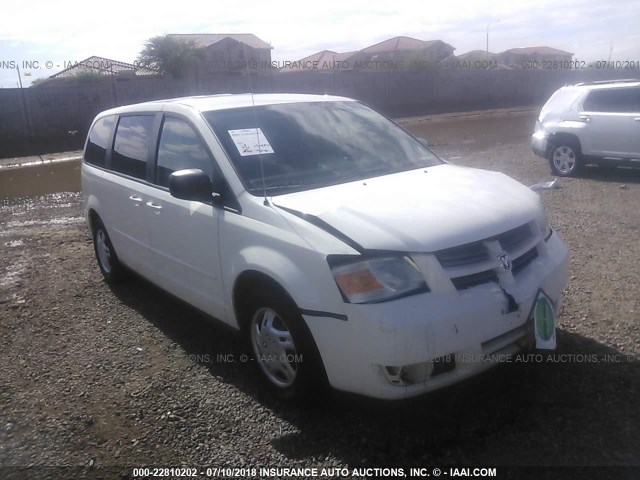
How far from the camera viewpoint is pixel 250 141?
3.81 metres

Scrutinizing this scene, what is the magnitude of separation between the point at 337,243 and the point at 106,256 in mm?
3544

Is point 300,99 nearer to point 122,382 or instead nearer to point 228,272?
point 228,272

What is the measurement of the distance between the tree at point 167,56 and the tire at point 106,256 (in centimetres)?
3157

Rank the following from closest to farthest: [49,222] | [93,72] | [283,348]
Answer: [283,348]
[49,222]
[93,72]

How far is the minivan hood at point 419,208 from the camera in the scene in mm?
2920

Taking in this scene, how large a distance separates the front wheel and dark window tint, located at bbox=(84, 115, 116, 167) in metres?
2.82

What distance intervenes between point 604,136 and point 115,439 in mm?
9196

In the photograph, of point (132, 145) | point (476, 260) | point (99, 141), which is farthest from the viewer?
point (99, 141)

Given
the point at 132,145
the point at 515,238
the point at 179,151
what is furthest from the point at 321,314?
the point at 132,145

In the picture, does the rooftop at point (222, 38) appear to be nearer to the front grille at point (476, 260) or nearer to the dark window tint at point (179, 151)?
the dark window tint at point (179, 151)

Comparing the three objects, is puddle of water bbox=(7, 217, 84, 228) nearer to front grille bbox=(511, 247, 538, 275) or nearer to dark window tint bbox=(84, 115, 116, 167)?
dark window tint bbox=(84, 115, 116, 167)

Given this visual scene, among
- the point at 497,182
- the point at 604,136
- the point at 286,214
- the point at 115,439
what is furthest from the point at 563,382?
the point at 604,136

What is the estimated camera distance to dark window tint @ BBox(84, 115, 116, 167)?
549 cm

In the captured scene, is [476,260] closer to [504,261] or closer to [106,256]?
[504,261]
